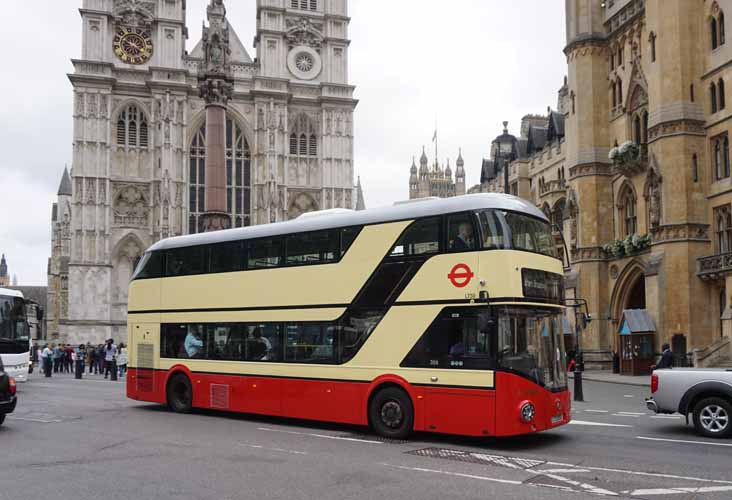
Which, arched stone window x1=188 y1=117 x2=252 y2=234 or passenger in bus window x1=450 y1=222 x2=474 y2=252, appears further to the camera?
arched stone window x1=188 y1=117 x2=252 y2=234

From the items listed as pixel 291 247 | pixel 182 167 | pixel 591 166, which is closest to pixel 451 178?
pixel 182 167

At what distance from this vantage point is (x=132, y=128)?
60.0m

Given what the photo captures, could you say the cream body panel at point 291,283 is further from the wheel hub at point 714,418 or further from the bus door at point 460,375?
the wheel hub at point 714,418

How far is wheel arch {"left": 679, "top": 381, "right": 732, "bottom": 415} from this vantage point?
12930mm

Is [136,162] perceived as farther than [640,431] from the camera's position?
Yes

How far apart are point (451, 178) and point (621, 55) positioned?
9446 cm

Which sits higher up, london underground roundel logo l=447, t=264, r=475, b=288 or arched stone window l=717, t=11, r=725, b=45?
arched stone window l=717, t=11, r=725, b=45

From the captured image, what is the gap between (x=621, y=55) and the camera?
35625mm

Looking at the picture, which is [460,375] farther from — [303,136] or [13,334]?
[303,136]

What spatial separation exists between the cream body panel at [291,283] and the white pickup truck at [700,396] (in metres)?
5.53

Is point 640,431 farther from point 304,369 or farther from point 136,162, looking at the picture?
point 136,162

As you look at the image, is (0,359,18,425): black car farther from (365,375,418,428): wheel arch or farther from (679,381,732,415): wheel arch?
(679,381,732,415): wheel arch

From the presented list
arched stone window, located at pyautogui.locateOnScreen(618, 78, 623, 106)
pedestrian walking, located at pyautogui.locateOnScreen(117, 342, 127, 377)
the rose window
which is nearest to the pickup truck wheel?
arched stone window, located at pyautogui.locateOnScreen(618, 78, 623, 106)

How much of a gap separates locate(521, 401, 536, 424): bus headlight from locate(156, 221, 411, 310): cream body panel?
3475 mm
